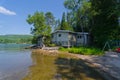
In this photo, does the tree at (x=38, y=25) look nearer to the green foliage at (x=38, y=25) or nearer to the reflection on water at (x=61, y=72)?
the green foliage at (x=38, y=25)

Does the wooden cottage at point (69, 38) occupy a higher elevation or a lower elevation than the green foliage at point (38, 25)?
lower

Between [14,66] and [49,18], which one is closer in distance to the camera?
[14,66]

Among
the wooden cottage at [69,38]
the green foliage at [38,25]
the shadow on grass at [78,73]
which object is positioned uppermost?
the green foliage at [38,25]

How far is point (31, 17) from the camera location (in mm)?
50656

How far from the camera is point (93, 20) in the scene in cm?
4181

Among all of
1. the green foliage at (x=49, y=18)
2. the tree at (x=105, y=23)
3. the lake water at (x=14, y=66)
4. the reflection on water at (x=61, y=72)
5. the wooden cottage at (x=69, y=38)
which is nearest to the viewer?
the reflection on water at (x=61, y=72)

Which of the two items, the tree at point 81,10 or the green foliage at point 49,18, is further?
the green foliage at point 49,18

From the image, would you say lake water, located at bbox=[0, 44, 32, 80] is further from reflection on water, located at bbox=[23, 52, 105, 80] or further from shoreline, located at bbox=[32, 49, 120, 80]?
shoreline, located at bbox=[32, 49, 120, 80]

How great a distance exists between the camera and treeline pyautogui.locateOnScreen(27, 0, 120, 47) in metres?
34.2

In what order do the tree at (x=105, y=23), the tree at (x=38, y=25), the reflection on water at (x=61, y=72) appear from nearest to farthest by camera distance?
the reflection on water at (x=61, y=72), the tree at (x=105, y=23), the tree at (x=38, y=25)

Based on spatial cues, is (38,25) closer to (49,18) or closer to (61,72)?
(49,18)

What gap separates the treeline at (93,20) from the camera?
34.2 metres

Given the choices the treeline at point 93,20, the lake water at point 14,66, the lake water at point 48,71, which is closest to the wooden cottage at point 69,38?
the treeline at point 93,20

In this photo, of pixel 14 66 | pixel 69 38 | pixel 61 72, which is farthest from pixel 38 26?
pixel 61 72
